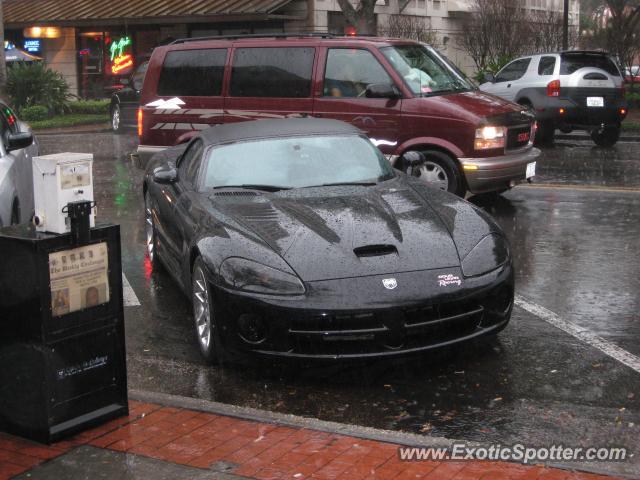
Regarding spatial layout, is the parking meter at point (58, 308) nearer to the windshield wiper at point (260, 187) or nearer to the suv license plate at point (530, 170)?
the windshield wiper at point (260, 187)

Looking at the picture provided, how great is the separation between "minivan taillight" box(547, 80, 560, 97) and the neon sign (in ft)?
62.1

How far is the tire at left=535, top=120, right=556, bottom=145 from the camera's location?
19438 mm

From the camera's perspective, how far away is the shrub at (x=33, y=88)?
28.4 meters

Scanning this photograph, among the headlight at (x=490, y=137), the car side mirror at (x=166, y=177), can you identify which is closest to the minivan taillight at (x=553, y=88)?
the headlight at (x=490, y=137)

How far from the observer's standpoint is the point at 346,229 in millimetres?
5984

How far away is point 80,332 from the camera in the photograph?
4.64m

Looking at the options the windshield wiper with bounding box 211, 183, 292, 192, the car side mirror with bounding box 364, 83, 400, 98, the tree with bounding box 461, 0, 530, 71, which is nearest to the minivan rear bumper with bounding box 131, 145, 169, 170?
the car side mirror with bounding box 364, 83, 400, 98

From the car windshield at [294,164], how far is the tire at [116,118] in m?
16.5

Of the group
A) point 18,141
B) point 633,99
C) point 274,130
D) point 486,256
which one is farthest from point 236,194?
point 633,99

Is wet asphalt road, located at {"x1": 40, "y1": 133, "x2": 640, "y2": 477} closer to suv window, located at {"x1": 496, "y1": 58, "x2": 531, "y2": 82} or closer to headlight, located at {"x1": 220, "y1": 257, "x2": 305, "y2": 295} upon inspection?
headlight, located at {"x1": 220, "y1": 257, "x2": 305, "y2": 295}

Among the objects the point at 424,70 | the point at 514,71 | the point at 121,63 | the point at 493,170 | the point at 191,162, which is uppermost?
the point at 121,63

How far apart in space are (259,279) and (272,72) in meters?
6.52

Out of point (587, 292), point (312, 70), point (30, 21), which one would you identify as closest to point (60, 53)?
point (30, 21)

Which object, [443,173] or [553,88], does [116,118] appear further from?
[443,173]
